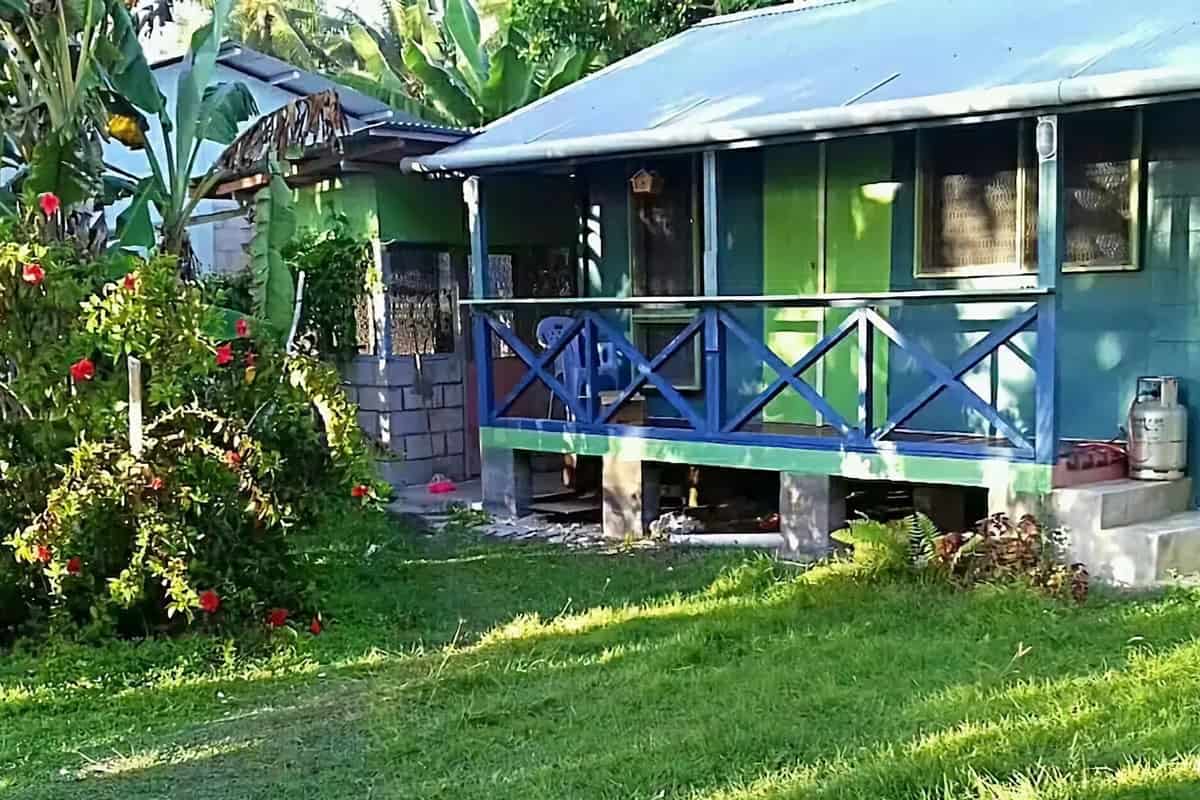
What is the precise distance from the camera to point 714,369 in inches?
334

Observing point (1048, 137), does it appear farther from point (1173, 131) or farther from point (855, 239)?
point (855, 239)

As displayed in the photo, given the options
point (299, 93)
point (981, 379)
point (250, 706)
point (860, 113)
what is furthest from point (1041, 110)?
point (299, 93)

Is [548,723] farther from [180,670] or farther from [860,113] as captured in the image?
[860,113]

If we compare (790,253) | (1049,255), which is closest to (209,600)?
(1049,255)

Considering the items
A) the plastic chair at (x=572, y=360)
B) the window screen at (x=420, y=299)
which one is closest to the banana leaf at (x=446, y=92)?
the window screen at (x=420, y=299)

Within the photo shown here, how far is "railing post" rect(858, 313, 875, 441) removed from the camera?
7.63 meters

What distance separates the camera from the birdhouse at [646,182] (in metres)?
10.0

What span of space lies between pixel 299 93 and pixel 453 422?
25.6 ft

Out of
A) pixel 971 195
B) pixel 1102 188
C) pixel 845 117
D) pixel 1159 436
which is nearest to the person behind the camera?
pixel 1159 436

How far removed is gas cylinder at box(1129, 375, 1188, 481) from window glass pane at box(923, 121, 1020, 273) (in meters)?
1.35

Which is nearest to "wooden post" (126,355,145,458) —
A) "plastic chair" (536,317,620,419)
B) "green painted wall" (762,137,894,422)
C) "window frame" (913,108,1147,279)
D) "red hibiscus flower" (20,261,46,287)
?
"red hibiscus flower" (20,261,46,287)

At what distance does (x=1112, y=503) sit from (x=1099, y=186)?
6.87ft

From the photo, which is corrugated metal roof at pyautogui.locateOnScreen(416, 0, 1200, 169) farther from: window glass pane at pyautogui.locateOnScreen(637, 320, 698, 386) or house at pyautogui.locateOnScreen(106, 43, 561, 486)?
window glass pane at pyautogui.locateOnScreen(637, 320, 698, 386)

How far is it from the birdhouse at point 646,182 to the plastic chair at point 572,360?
1.18 m
